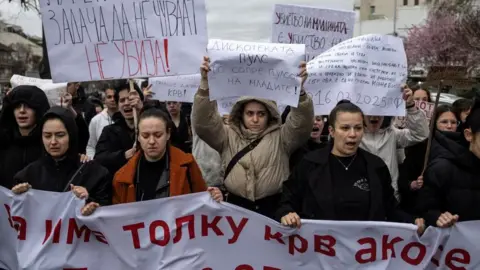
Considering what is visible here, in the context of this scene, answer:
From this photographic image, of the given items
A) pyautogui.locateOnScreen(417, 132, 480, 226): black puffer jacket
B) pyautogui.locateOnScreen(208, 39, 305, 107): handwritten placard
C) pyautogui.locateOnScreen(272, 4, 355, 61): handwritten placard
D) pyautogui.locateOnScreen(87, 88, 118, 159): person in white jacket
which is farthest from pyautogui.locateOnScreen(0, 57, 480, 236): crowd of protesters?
pyautogui.locateOnScreen(272, 4, 355, 61): handwritten placard

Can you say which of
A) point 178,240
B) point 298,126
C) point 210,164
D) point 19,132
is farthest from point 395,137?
point 19,132

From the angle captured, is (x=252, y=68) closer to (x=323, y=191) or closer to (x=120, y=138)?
(x=323, y=191)

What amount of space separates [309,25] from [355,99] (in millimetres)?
1572

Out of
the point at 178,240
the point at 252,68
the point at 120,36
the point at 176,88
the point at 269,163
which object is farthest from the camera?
the point at 176,88

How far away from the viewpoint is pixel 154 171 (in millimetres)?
3713

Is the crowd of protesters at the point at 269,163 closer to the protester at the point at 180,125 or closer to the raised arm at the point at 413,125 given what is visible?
the raised arm at the point at 413,125

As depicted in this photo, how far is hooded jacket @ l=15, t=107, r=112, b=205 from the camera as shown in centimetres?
367

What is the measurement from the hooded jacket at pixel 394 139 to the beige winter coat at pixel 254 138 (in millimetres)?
667

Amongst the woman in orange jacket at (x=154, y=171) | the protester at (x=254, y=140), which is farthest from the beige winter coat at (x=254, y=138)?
the woman in orange jacket at (x=154, y=171)

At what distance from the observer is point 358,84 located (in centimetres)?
458

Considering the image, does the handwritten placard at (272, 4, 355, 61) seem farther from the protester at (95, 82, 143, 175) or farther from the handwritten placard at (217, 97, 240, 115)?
the protester at (95, 82, 143, 175)

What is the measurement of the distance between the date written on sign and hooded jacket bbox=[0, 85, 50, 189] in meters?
2.10

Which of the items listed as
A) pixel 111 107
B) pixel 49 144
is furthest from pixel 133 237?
pixel 111 107

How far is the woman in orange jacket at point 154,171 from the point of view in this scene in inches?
144
